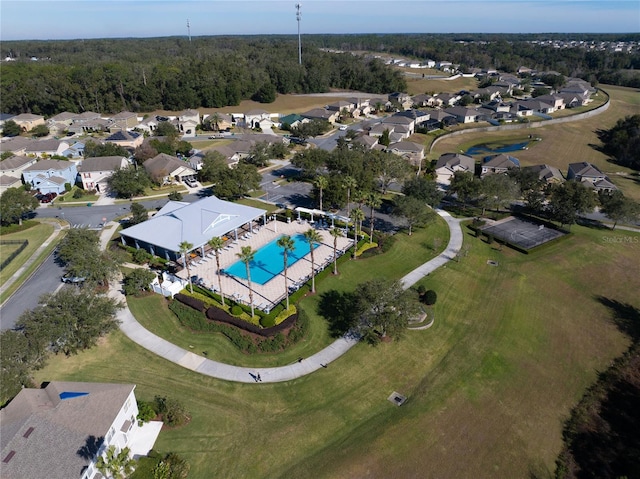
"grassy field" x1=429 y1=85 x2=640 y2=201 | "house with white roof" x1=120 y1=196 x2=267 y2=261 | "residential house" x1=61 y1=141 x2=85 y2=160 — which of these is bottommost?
"grassy field" x1=429 y1=85 x2=640 y2=201

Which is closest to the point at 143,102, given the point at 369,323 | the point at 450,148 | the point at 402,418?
the point at 450,148

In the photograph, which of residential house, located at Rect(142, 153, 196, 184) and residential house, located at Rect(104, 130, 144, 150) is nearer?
residential house, located at Rect(142, 153, 196, 184)

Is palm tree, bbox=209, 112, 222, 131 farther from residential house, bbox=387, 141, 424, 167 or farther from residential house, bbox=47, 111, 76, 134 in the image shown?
residential house, bbox=387, 141, 424, 167

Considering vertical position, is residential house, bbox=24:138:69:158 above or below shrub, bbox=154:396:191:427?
above

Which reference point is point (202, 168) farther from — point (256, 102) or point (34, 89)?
point (34, 89)

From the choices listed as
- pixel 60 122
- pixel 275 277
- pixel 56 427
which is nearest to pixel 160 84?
pixel 60 122

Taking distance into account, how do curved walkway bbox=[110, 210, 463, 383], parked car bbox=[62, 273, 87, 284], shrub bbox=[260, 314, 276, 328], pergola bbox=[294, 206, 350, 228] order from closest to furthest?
1. curved walkway bbox=[110, 210, 463, 383]
2. shrub bbox=[260, 314, 276, 328]
3. parked car bbox=[62, 273, 87, 284]
4. pergola bbox=[294, 206, 350, 228]

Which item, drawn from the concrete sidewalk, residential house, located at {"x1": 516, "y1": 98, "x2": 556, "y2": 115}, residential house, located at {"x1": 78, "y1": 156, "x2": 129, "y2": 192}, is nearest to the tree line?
residential house, located at {"x1": 516, "y1": 98, "x2": 556, "y2": 115}

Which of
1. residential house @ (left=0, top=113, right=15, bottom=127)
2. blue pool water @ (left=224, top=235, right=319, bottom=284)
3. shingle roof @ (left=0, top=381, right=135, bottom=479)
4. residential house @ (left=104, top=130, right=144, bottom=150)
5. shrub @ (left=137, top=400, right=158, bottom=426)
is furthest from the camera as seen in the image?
residential house @ (left=0, top=113, right=15, bottom=127)
